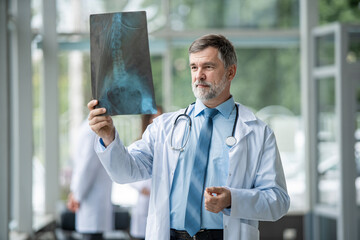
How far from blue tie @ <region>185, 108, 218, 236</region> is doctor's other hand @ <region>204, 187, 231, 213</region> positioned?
0.48 ft

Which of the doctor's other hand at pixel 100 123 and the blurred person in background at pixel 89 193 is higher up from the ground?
the doctor's other hand at pixel 100 123

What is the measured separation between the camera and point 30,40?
4.90m

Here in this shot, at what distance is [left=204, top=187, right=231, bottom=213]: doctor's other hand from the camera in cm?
185

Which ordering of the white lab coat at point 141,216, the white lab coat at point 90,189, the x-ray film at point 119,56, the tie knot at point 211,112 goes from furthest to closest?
1. the white lab coat at point 141,216
2. the white lab coat at point 90,189
3. the tie knot at point 211,112
4. the x-ray film at point 119,56

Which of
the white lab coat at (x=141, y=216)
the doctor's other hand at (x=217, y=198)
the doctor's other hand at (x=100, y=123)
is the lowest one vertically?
the white lab coat at (x=141, y=216)

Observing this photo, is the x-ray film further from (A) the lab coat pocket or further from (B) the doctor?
(A) the lab coat pocket

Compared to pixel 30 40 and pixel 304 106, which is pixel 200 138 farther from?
pixel 304 106

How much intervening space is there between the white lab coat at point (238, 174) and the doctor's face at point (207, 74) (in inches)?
7.4

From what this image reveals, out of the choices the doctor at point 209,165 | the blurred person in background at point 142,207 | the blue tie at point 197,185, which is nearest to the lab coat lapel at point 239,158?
the doctor at point 209,165

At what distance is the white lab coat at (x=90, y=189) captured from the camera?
408 cm

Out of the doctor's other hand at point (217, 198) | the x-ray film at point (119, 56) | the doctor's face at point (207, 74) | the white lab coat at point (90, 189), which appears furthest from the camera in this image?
the white lab coat at point (90, 189)

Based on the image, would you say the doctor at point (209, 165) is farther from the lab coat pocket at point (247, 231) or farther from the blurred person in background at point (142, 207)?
the blurred person in background at point (142, 207)

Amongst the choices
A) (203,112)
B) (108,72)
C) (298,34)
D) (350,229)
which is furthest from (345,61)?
(108,72)

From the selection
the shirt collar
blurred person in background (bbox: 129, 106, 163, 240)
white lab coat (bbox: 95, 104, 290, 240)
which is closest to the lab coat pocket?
white lab coat (bbox: 95, 104, 290, 240)
